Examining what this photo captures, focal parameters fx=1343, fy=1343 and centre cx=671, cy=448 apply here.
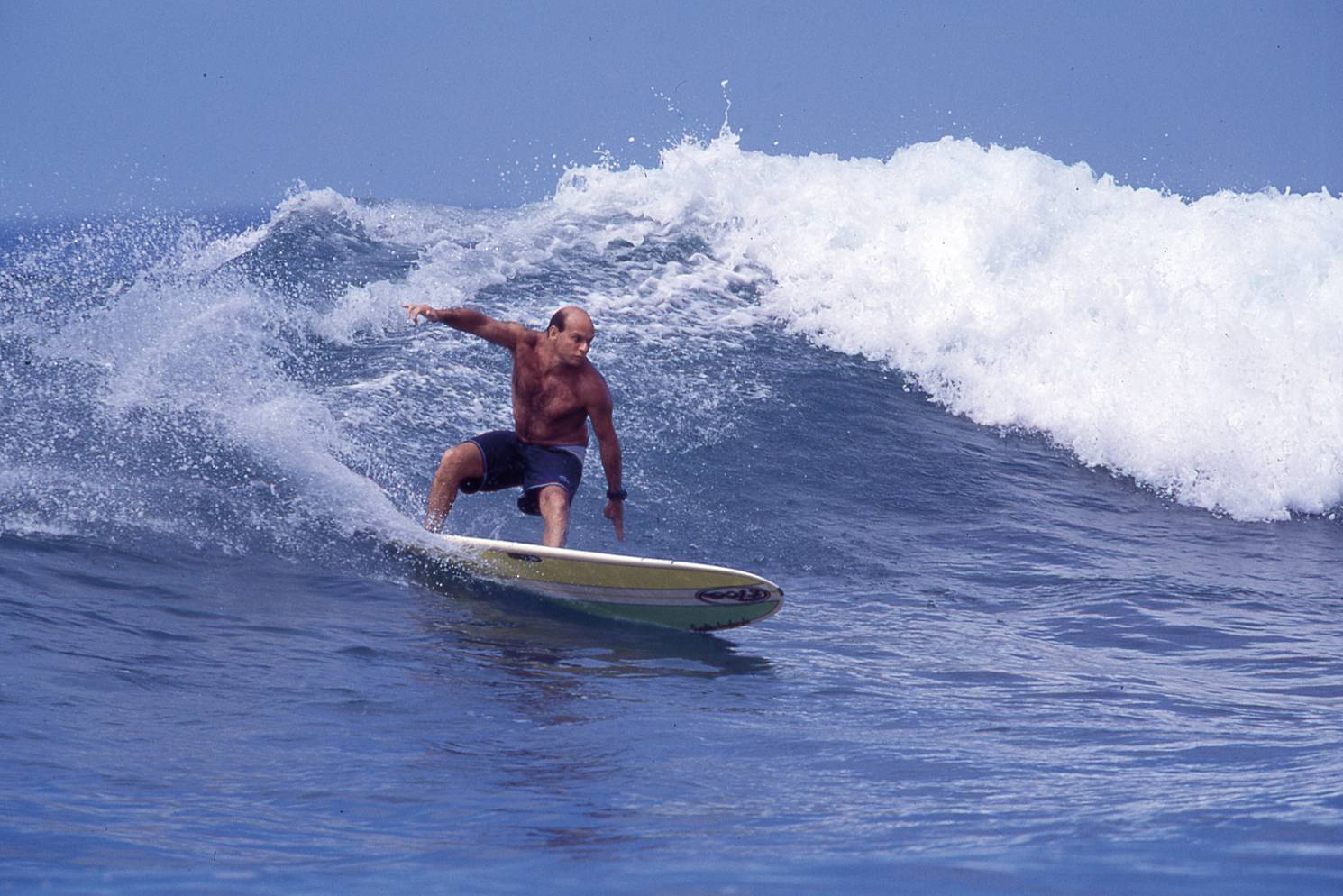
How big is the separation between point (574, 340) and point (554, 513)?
0.90 metres

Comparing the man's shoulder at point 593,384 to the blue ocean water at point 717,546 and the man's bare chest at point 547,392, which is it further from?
the blue ocean water at point 717,546

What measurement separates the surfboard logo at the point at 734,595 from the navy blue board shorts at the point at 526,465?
1118 mm

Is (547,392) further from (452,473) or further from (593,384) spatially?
(452,473)

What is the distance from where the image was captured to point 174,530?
7.38 metres

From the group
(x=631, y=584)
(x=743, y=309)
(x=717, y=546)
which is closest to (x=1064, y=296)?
(x=743, y=309)

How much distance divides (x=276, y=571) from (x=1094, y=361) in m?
8.10

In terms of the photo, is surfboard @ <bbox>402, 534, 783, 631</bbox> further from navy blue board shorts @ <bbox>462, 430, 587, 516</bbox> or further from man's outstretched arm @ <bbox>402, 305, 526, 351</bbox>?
man's outstretched arm @ <bbox>402, 305, 526, 351</bbox>

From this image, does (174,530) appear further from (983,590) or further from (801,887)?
(801,887)

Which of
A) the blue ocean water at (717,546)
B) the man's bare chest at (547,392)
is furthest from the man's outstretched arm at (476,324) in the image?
the blue ocean water at (717,546)

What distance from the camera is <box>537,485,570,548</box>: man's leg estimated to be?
6.83m

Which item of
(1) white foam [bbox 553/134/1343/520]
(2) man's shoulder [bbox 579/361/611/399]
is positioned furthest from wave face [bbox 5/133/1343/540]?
(2) man's shoulder [bbox 579/361/611/399]

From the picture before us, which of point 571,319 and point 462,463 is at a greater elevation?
point 571,319

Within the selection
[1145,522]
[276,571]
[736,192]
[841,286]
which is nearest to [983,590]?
[1145,522]

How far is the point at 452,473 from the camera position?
7.05 meters
